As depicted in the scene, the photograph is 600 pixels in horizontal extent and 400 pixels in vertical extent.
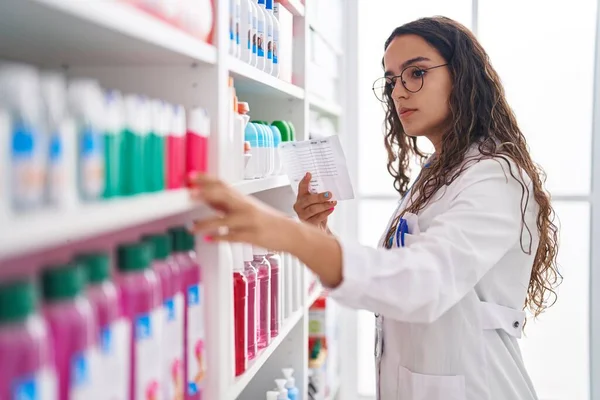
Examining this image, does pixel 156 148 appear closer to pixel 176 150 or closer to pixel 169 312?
pixel 176 150

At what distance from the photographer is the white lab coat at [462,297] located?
1229 millimetres

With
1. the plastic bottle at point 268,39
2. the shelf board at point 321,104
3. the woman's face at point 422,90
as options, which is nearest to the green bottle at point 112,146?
the plastic bottle at point 268,39

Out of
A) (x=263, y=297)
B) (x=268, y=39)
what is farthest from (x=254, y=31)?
(x=263, y=297)

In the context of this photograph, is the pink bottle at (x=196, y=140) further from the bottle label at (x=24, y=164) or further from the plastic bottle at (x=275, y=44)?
the plastic bottle at (x=275, y=44)

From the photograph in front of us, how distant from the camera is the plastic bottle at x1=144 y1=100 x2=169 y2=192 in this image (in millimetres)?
911

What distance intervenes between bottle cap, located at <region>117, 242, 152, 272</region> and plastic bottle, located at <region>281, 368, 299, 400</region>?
123 centimetres

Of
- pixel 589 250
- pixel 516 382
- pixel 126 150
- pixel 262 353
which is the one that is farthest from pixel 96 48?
pixel 589 250

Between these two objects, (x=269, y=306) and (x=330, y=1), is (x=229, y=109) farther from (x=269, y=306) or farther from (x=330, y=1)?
(x=330, y=1)

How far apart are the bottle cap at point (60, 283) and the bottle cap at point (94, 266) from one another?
6 centimetres

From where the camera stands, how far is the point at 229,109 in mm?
1285

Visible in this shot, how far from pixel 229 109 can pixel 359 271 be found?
444mm

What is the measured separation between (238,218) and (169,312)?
19 cm

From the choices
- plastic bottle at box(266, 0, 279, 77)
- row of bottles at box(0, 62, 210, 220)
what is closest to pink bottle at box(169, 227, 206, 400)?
row of bottles at box(0, 62, 210, 220)

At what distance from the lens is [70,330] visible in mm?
708
